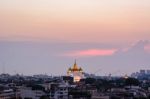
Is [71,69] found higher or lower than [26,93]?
higher

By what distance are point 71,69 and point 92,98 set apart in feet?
267

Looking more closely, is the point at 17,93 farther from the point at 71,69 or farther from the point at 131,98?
the point at 71,69

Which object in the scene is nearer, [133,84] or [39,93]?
[39,93]

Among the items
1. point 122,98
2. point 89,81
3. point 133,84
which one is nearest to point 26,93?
point 122,98

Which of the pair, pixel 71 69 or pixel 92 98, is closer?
pixel 92 98

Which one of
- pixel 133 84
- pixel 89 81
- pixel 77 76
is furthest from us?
pixel 77 76

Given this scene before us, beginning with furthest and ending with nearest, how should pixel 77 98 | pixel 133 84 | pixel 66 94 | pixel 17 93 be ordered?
pixel 133 84 → pixel 17 93 → pixel 66 94 → pixel 77 98

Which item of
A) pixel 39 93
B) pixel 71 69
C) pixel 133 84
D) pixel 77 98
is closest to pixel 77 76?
pixel 71 69

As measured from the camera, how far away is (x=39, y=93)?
8094 centimetres

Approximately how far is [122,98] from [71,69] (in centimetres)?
8165

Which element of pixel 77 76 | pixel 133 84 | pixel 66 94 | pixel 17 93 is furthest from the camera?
pixel 77 76

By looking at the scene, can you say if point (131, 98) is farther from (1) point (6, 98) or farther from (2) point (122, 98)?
(1) point (6, 98)

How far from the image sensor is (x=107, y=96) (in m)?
76.6

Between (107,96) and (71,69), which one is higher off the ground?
(71,69)
